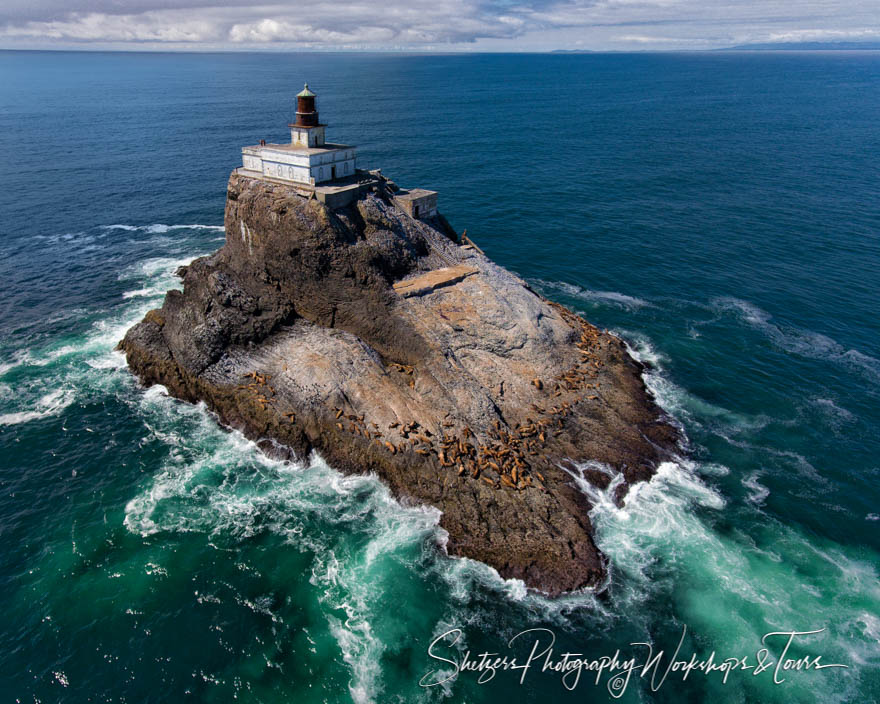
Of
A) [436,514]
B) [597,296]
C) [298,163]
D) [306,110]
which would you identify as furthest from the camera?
[597,296]

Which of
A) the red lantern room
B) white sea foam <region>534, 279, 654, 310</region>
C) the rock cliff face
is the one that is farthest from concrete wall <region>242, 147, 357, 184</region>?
white sea foam <region>534, 279, 654, 310</region>

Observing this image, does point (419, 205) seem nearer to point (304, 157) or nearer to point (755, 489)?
point (304, 157)

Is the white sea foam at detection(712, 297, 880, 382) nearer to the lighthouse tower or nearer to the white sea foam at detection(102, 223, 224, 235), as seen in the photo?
the lighthouse tower

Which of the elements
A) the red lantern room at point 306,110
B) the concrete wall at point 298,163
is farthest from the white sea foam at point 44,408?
the red lantern room at point 306,110

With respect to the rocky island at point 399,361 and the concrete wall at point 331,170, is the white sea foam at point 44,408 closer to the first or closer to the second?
the rocky island at point 399,361

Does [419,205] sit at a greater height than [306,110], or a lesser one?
lesser

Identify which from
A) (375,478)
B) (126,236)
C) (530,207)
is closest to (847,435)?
(375,478)

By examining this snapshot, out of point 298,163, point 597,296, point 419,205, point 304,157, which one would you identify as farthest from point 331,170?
point 597,296
